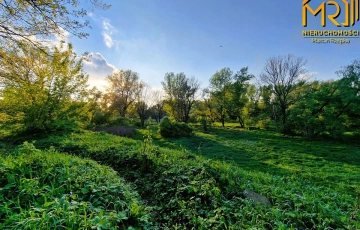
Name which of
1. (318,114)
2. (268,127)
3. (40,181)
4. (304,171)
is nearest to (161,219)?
(40,181)

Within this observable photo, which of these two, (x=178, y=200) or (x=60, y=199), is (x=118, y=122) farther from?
(x=60, y=199)

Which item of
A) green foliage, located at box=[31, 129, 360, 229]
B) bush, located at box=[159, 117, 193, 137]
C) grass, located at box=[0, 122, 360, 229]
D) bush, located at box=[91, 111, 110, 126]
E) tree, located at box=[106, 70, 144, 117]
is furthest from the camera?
tree, located at box=[106, 70, 144, 117]

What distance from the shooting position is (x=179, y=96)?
1214 inches

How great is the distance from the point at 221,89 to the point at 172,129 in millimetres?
16811

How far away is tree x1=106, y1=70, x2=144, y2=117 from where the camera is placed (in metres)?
32.8

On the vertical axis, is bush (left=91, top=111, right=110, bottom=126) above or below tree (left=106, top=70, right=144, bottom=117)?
below

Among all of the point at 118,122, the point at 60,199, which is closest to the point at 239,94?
the point at 118,122

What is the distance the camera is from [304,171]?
24.8 feet

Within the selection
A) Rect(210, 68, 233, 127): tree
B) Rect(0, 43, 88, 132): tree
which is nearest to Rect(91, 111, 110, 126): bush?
Rect(0, 43, 88, 132): tree

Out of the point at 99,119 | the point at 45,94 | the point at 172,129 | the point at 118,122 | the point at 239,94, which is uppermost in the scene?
the point at 239,94

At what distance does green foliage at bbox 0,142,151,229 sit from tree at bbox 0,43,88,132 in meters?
6.62

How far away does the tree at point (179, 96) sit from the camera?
101 ft

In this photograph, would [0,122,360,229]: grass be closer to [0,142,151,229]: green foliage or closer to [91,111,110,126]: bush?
[0,142,151,229]: green foliage

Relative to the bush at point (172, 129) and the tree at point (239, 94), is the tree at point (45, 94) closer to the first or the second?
the bush at point (172, 129)
